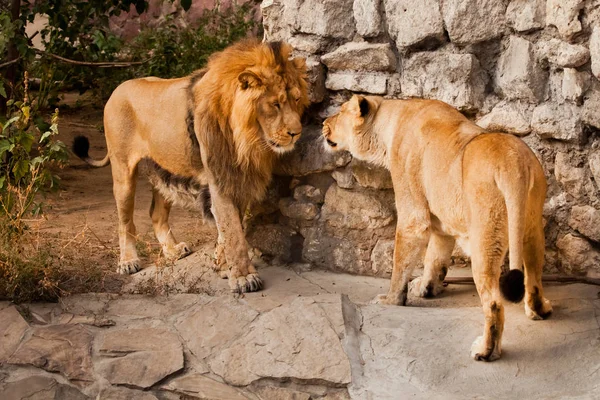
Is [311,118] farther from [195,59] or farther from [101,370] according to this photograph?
[195,59]

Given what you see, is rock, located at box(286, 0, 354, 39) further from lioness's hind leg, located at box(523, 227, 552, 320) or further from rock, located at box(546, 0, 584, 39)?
lioness's hind leg, located at box(523, 227, 552, 320)

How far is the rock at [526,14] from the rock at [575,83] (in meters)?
0.31

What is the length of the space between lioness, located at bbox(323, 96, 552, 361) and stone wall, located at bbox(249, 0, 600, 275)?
0.29m

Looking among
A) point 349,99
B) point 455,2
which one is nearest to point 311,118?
point 349,99

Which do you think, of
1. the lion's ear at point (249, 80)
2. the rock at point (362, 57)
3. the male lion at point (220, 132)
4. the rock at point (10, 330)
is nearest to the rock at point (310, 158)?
the male lion at point (220, 132)

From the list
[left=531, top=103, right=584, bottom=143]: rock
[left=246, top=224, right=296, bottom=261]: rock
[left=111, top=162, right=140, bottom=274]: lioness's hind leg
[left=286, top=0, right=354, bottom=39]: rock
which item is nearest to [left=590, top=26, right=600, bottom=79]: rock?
[left=531, top=103, right=584, bottom=143]: rock

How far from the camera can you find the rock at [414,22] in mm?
5441

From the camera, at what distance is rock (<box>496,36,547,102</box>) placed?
203 inches

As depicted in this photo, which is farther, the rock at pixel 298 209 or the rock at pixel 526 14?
the rock at pixel 298 209

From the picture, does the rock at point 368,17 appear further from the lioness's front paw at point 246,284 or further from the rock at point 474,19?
the lioness's front paw at point 246,284

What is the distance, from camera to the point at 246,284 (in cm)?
570

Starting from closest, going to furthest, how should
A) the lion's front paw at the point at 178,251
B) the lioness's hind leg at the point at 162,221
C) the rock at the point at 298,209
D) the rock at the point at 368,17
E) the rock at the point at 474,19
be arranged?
1. the rock at the point at 474,19
2. the rock at the point at 368,17
3. the rock at the point at 298,209
4. the lion's front paw at the point at 178,251
5. the lioness's hind leg at the point at 162,221

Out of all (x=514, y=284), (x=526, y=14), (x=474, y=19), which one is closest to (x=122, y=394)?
(x=514, y=284)

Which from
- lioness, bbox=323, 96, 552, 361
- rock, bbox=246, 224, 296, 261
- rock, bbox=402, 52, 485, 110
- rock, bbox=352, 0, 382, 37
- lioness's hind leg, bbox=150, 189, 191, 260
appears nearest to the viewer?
lioness, bbox=323, 96, 552, 361
